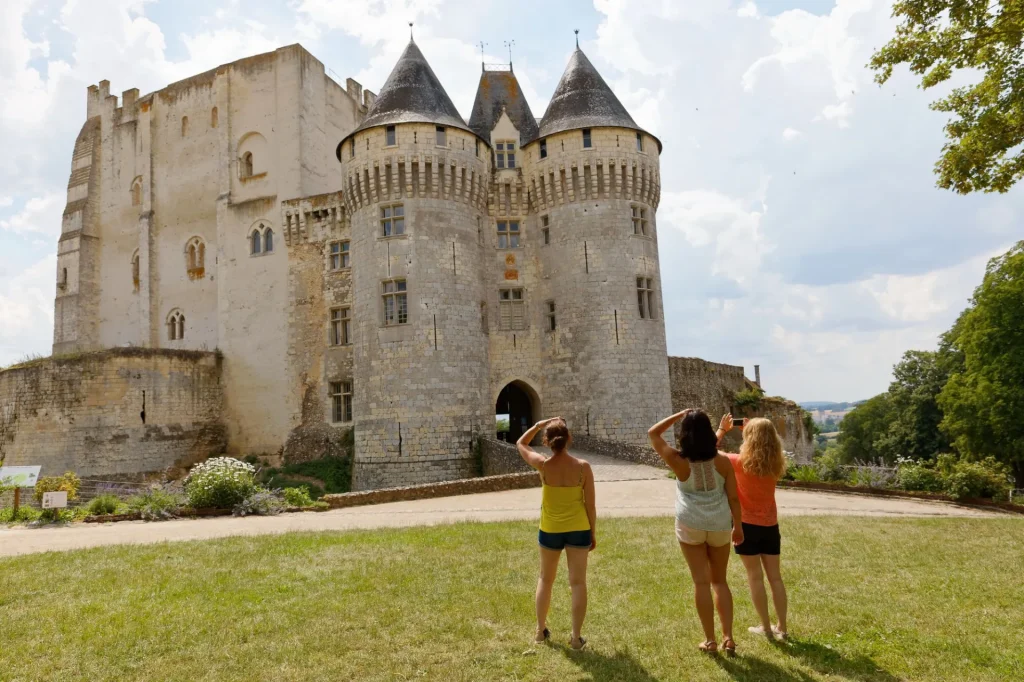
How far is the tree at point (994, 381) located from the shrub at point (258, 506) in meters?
24.2

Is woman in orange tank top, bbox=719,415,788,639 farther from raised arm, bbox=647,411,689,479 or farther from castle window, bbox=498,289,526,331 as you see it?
castle window, bbox=498,289,526,331

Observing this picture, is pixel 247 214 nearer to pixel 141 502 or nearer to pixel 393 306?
pixel 393 306

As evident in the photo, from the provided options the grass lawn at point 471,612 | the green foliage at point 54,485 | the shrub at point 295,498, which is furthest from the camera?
the shrub at point 295,498

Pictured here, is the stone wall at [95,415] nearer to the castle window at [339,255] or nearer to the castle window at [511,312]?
the castle window at [339,255]

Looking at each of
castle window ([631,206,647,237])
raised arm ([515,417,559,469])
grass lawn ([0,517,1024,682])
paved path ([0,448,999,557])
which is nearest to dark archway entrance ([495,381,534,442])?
castle window ([631,206,647,237])

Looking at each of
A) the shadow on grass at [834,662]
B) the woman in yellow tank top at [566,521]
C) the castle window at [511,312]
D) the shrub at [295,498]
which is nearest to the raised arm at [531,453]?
the woman in yellow tank top at [566,521]

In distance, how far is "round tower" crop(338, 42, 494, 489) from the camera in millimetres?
23750

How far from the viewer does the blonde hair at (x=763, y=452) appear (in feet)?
19.3

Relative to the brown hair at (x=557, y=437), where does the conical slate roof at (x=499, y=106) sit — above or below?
above

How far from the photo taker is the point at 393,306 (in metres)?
24.6

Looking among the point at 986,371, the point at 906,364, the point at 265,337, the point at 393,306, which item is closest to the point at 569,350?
the point at 393,306

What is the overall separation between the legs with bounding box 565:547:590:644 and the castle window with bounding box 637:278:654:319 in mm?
20436

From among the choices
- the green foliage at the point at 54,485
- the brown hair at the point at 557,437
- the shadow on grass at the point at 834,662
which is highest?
the brown hair at the point at 557,437

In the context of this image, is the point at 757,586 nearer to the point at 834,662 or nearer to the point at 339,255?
the point at 834,662
